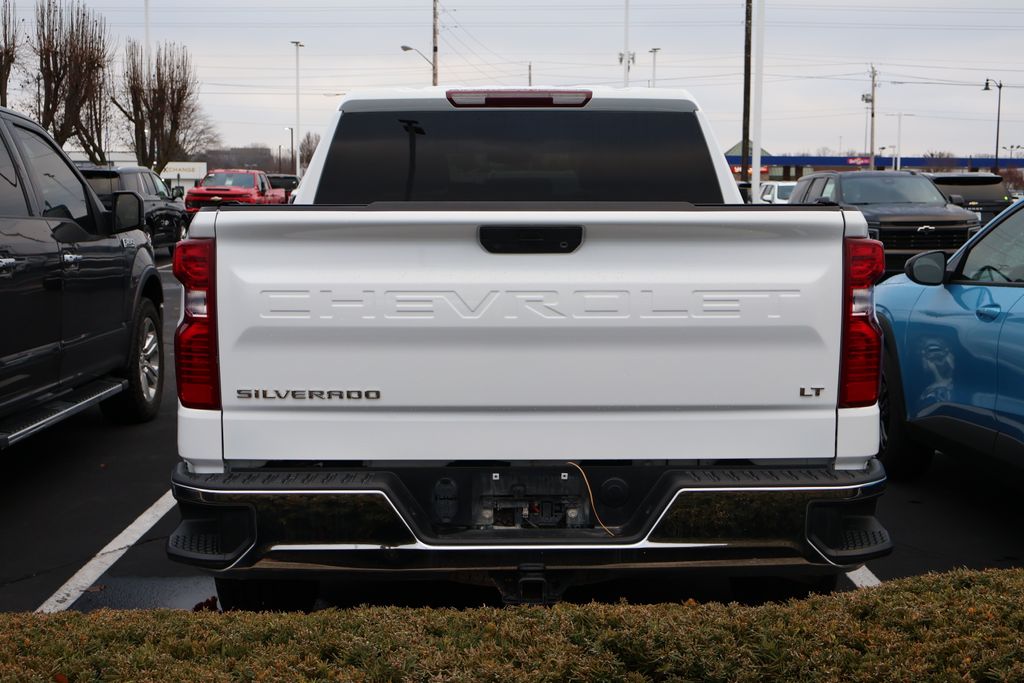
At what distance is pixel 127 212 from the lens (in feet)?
23.8

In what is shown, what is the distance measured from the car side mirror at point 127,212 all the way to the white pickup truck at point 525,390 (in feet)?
13.6

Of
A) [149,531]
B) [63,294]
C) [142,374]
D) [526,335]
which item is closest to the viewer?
[526,335]

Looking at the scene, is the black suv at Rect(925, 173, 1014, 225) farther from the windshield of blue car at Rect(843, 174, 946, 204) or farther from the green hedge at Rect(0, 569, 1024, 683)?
the green hedge at Rect(0, 569, 1024, 683)

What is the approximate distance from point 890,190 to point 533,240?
1750cm

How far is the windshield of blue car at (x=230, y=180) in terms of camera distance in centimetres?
3431

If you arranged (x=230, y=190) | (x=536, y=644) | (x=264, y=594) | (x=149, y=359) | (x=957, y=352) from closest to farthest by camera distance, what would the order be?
(x=536, y=644) → (x=264, y=594) → (x=957, y=352) → (x=149, y=359) → (x=230, y=190)

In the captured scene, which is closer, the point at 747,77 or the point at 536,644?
the point at 536,644

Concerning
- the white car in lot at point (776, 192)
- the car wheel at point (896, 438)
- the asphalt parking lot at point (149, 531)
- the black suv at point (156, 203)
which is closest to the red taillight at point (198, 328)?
the asphalt parking lot at point (149, 531)

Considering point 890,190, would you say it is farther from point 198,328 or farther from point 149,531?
point 198,328

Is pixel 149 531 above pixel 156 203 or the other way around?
the other way around

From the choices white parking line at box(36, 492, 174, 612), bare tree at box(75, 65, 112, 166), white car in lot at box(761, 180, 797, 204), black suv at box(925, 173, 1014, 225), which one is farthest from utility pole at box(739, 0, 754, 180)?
white parking line at box(36, 492, 174, 612)

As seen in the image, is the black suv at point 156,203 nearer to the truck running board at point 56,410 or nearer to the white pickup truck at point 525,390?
the truck running board at point 56,410

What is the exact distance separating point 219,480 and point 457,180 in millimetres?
2043

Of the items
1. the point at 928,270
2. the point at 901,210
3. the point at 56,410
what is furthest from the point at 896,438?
the point at 901,210
